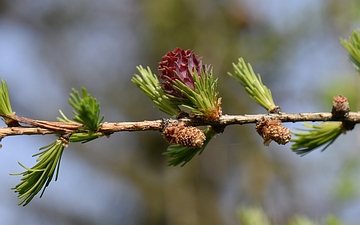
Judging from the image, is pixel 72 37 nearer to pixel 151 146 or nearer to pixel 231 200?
pixel 151 146

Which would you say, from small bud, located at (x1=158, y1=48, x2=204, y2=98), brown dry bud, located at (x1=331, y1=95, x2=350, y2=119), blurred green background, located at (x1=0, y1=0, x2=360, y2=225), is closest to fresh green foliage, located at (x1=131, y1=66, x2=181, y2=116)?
small bud, located at (x1=158, y1=48, x2=204, y2=98)

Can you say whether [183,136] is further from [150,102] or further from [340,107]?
[150,102]

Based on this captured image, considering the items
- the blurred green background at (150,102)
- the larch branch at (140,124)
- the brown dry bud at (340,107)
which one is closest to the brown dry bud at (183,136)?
the larch branch at (140,124)

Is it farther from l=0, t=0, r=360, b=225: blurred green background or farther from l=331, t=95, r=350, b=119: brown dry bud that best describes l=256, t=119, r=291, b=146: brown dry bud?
l=0, t=0, r=360, b=225: blurred green background

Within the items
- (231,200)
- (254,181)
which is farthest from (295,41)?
(231,200)

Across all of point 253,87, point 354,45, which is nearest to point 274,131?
point 253,87
